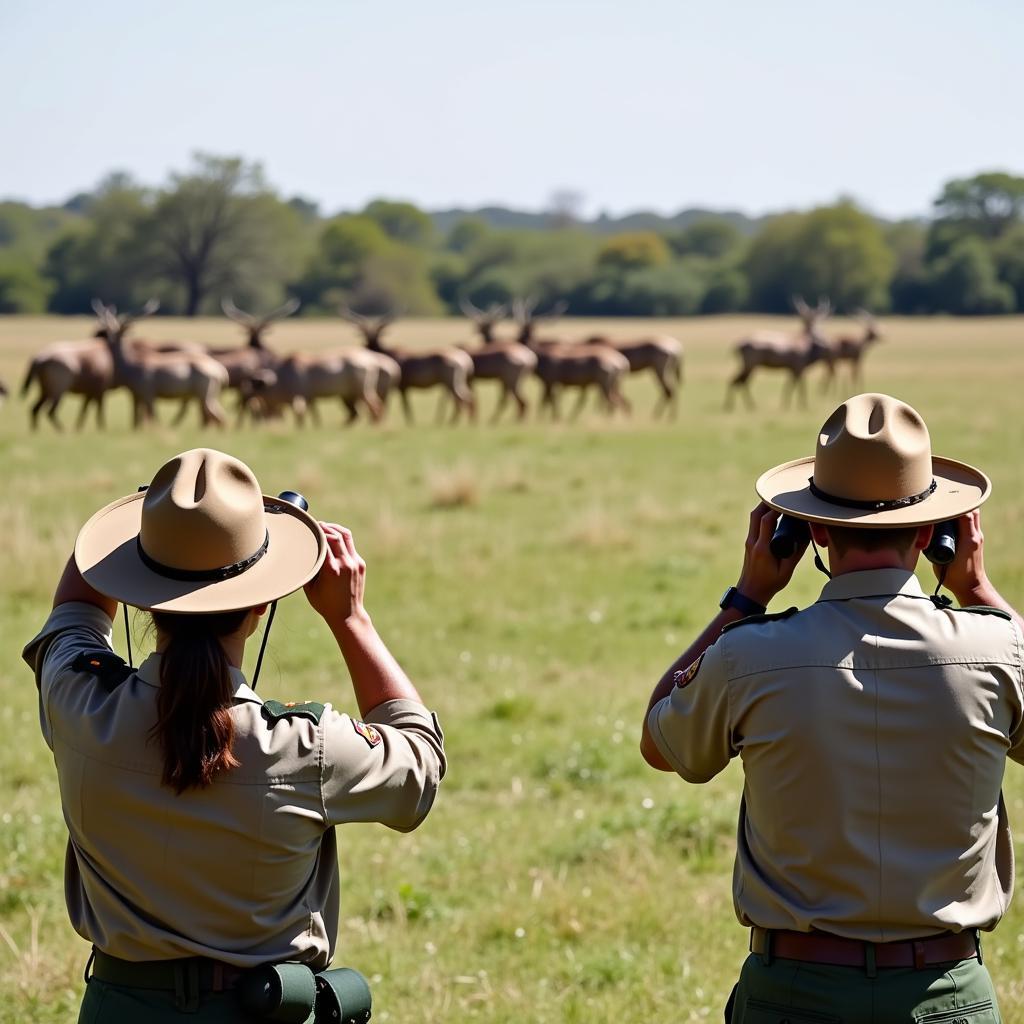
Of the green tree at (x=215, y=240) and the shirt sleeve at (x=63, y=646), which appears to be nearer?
the shirt sleeve at (x=63, y=646)

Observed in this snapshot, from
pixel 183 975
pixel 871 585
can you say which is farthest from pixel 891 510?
pixel 183 975

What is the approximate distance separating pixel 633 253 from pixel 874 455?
340 feet

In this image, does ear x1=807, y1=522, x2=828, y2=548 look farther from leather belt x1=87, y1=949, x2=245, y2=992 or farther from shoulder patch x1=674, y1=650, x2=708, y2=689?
leather belt x1=87, y1=949, x2=245, y2=992

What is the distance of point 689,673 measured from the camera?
2506 millimetres

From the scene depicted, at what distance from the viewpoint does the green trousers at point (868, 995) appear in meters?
2.35

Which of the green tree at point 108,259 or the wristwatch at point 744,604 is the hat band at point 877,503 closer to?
the wristwatch at point 744,604

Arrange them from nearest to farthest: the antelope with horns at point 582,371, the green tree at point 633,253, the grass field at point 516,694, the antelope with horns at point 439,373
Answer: the grass field at point 516,694
the antelope with horns at point 439,373
the antelope with horns at point 582,371
the green tree at point 633,253

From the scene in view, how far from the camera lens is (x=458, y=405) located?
27.3m

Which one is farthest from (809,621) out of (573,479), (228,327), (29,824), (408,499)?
(228,327)

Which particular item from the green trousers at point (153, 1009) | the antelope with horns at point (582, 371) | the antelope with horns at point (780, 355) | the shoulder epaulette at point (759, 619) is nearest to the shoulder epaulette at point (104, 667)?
the green trousers at point (153, 1009)

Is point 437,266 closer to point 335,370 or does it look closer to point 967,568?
point 335,370

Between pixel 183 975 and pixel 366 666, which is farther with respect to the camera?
pixel 366 666

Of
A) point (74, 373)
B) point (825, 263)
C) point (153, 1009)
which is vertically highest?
point (825, 263)

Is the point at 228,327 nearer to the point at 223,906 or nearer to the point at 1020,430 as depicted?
the point at 1020,430
